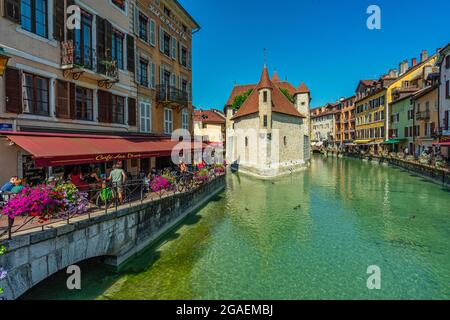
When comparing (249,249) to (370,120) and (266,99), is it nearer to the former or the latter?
(266,99)

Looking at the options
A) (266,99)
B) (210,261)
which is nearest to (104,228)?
(210,261)

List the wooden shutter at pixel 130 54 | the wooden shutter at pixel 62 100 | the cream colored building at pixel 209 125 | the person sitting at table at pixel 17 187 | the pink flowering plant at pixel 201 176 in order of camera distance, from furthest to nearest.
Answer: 1. the cream colored building at pixel 209 125
2. the pink flowering plant at pixel 201 176
3. the wooden shutter at pixel 130 54
4. the wooden shutter at pixel 62 100
5. the person sitting at table at pixel 17 187

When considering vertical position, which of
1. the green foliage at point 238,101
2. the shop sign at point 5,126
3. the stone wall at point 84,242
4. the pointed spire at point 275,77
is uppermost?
the pointed spire at point 275,77

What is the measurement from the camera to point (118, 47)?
15062mm

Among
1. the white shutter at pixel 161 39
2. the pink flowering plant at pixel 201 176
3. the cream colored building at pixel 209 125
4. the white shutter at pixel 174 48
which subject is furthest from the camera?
the cream colored building at pixel 209 125

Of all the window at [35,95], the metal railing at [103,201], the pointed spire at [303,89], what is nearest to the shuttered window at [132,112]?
the metal railing at [103,201]

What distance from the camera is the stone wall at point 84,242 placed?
5.47 metres

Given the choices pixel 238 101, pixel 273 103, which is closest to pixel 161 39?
pixel 273 103

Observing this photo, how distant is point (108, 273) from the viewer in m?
8.45

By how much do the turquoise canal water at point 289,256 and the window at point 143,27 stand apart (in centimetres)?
1202

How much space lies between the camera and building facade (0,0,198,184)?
30.3 feet

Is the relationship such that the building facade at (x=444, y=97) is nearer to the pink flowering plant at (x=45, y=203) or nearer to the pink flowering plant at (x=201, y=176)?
the pink flowering plant at (x=201, y=176)

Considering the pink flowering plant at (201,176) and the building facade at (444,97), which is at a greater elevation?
the building facade at (444,97)

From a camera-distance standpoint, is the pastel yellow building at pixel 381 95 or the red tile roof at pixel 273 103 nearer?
the red tile roof at pixel 273 103
